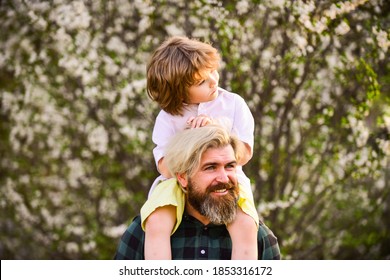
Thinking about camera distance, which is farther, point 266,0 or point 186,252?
point 266,0

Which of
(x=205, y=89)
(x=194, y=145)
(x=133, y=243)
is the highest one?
(x=205, y=89)

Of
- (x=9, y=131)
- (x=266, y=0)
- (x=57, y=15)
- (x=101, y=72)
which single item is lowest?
(x=9, y=131)

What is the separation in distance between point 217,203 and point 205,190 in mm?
76

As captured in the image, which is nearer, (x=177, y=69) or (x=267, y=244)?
(x=177, y=69)

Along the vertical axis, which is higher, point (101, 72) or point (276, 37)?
point (276, 37)

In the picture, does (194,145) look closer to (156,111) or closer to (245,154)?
(245,154)

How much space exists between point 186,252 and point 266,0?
2237 mm

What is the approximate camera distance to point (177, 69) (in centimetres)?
293

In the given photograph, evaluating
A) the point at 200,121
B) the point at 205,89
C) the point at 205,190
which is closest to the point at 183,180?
Result: the point at 205,190

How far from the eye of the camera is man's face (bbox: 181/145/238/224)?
2838 mm

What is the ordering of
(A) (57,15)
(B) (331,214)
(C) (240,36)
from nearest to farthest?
1. (C) (240,36)
2. (A) (57,15)
3. (B) (331,214)

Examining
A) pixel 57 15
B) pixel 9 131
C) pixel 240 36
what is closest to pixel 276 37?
pixel 240 36

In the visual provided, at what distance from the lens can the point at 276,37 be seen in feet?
16.6

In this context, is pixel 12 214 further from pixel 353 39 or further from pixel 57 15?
pixel 353 39
